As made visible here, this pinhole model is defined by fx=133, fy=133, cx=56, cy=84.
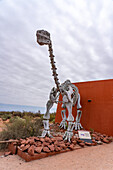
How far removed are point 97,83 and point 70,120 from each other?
4.16 metres

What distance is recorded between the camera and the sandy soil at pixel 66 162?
344 centimetres

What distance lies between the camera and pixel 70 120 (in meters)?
5.56

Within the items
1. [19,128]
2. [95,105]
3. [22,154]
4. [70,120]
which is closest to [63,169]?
[22,154]

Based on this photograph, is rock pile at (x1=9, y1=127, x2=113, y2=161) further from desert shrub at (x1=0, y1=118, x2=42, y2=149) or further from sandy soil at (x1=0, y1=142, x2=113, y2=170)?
desert shrub at (x1=0, y1=118, x2=42, y2=149)

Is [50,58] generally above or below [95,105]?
above

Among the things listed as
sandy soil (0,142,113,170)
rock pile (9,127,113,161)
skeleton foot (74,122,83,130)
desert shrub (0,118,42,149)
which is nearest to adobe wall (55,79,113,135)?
skeleton foot (74,122,83,130)

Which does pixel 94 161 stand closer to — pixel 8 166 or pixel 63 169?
pixel 63 169

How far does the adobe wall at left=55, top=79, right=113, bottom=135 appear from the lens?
25.3ft

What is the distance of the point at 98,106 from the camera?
827 centimetres

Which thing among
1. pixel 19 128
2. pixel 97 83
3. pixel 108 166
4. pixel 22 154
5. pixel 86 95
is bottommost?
pixel 108 166

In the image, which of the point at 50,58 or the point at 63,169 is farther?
the point at 50,58

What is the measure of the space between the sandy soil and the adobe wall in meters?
3.28

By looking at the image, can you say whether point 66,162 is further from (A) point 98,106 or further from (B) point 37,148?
(A) point 98,106

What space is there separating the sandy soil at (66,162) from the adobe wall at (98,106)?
129 inches
